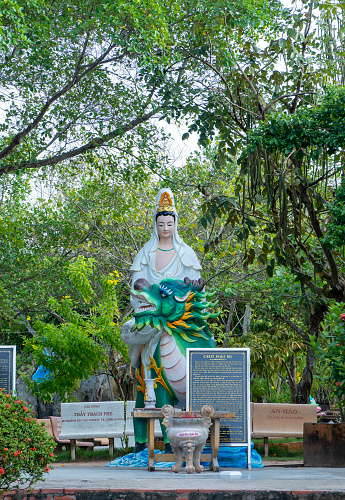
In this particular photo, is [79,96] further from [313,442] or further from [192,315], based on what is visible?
[313,442]

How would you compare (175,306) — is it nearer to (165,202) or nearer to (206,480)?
(165,202)

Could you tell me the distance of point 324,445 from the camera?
8.47 metres

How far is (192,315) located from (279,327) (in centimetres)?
905

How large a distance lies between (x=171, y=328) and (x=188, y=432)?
7.19ft

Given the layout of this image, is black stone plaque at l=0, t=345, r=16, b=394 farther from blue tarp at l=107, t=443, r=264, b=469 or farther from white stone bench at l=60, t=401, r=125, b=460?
white stone bench at l=60, t=401, r=125, b=460

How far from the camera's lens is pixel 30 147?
40.7 feet

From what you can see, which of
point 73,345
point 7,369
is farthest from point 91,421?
point 7,369

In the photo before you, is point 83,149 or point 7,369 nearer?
point 7,369

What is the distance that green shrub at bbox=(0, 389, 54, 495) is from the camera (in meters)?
5.30

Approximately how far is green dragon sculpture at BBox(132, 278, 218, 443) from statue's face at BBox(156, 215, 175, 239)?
987 mm

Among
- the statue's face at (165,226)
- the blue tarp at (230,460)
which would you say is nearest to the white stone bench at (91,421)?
the blue tarp at (230,460)

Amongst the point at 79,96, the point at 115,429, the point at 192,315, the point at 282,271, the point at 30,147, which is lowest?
the point at 115,429

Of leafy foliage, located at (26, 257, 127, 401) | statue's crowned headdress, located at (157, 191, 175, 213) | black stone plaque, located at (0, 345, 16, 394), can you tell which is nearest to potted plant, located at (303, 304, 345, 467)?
statue's crowned headdress, located at (157, 191, 175, 213)

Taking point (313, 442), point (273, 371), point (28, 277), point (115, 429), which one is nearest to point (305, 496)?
point (313, 442)
